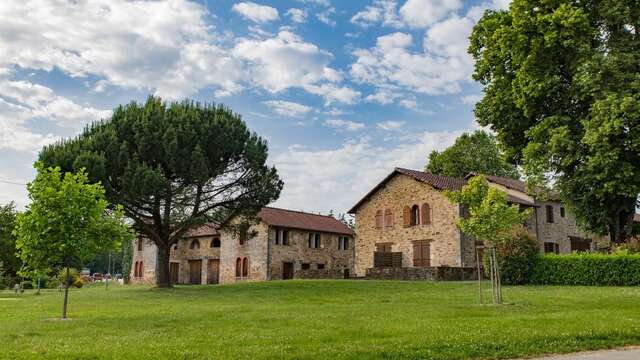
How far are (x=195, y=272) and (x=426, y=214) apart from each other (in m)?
23.7

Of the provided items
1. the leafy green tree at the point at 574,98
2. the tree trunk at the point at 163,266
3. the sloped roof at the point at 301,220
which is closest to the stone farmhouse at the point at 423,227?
the sloped roof at the point at 301,220

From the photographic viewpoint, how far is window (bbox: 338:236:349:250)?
5266 centimetres

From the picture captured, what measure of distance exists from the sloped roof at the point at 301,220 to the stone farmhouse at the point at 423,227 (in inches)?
243

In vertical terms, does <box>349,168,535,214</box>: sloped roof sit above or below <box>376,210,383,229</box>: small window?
above

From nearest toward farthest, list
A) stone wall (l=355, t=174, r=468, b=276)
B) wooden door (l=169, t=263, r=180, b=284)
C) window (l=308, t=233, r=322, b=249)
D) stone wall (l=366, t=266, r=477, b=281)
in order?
stone wall (l=366, t=266, r=477, b=281)
stone wall (l=355, t=174, r=468, b=276)
window (l=308, t=233, r=322, b=249)
wooden door (l=169, t=263, r=180, b=284)

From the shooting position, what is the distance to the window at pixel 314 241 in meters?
49.5

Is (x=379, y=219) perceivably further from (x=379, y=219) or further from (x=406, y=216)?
(x=406, y=216)

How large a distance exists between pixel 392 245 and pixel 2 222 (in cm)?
3023

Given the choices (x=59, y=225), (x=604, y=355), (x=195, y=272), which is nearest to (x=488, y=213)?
(x=604, y=355)

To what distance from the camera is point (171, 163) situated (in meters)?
30.1

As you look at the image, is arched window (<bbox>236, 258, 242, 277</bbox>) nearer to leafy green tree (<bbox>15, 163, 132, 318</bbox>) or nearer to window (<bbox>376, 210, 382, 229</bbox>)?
window (<bbox>376, 210, 382, 229</bbox>)

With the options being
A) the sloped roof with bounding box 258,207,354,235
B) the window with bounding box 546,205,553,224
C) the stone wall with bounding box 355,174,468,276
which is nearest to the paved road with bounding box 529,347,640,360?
the stone wall with bounding box 355,174,468,276

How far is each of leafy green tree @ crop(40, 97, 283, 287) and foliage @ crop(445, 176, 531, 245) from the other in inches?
640

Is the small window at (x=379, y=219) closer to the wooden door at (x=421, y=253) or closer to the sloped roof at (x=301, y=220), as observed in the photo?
the wooden door at (x=421, y=253)
